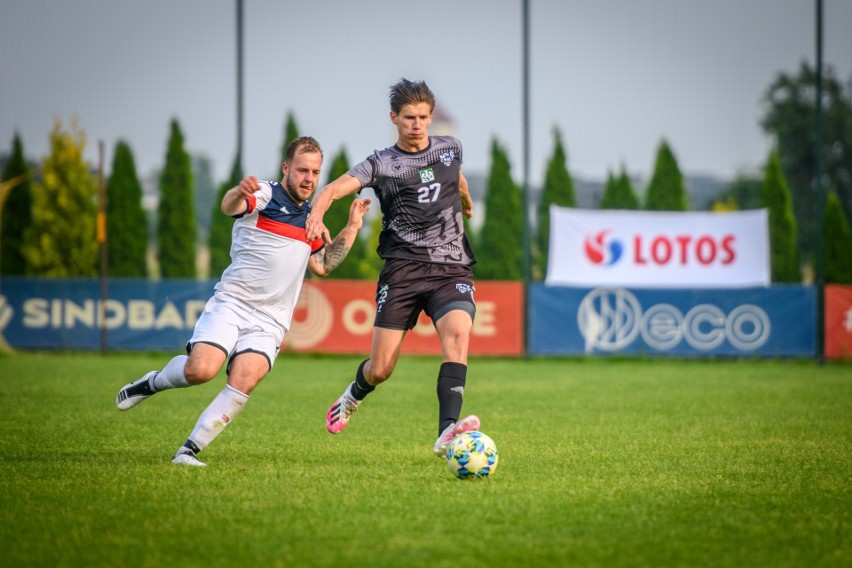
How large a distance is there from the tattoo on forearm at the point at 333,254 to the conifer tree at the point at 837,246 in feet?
67.0

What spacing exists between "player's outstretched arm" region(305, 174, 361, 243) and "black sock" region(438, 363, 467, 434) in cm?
116

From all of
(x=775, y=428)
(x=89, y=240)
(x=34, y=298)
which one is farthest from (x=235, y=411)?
(x=89, y=240)

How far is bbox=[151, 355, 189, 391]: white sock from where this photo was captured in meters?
6.95

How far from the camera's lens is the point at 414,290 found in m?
7.25

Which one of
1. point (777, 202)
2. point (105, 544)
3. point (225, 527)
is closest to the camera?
point (105, 544)

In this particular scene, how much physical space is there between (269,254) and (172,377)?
1015 millimetres

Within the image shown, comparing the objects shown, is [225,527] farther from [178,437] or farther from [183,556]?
[178,437]

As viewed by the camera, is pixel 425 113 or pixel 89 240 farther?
pixel 89 240

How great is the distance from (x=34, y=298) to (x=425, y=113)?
50.2 feet

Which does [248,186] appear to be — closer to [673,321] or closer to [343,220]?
[673,321]

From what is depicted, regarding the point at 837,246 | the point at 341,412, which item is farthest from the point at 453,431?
the point at 837,246

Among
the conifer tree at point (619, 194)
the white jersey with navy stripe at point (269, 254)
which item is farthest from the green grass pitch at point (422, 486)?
the conifer tree at point (619, 194)

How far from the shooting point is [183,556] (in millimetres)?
4434

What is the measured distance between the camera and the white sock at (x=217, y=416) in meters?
6.79
